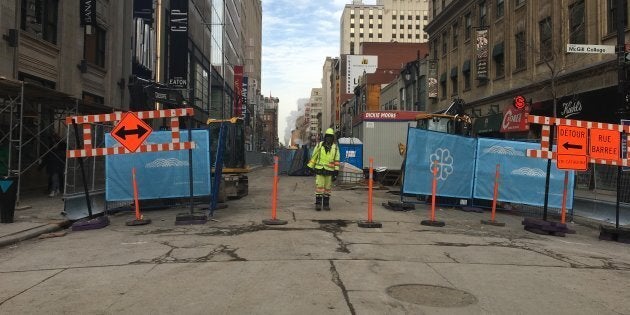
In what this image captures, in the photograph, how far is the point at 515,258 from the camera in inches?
299

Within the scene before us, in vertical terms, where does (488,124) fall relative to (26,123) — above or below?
above

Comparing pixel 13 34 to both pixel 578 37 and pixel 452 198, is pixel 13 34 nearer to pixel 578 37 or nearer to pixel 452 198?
pixel 452 198

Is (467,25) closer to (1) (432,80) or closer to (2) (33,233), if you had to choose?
(1) (432,80)

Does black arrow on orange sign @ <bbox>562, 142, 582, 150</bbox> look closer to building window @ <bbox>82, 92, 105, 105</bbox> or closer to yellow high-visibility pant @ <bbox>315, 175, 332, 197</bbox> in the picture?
yellow high-visibility pant @ <bbox>315, 175, 332, 197</bbox>

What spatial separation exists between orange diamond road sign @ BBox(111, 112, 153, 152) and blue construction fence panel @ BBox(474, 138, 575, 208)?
8.52 m

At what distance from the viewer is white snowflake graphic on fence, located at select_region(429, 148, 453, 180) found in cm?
1327

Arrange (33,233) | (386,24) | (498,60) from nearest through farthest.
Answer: (33,233) → (498,60) → (386,24)

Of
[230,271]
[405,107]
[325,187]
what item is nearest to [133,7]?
[325,187]

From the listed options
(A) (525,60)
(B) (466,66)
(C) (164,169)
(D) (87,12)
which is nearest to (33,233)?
(C) (164,169)

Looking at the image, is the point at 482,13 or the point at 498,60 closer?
the point at 498,60

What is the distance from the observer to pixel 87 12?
69.2 feet

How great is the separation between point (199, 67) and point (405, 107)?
1978 cm

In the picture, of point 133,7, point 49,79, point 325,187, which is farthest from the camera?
point 133,7

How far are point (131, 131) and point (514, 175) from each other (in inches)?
375
